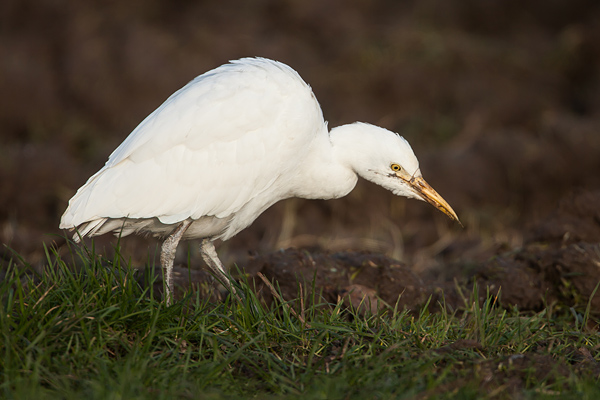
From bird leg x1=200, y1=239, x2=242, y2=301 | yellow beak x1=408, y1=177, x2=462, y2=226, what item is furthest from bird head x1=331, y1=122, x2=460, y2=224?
bird leg x1=200, y1=239, x2=242, y2=301

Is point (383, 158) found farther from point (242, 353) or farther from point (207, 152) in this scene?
point (242, 353)

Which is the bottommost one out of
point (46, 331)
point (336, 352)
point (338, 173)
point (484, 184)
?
point (484, 184)

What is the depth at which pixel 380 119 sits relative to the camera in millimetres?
14172

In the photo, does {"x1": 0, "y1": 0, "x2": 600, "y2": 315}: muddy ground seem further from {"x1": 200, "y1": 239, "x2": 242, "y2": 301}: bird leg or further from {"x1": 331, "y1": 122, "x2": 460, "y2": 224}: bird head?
{"x1": 331, "y1": 122, "x2": 460, "y2": 224}: bird head

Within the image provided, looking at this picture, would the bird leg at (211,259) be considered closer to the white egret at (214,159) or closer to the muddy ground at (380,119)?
the white egret at (214,159)

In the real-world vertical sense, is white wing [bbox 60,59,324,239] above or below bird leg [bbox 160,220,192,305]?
above

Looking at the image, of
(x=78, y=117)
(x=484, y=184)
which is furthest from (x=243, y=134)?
(x=78, y=117)

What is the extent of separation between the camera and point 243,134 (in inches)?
187

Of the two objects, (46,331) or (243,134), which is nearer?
(46,331)

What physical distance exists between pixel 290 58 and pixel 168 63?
2793 mm

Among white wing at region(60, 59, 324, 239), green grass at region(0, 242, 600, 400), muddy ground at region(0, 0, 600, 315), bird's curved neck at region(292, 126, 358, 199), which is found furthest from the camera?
muddy ground at region(0, 0, 600, 315)

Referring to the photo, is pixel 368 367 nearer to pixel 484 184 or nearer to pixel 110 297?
pixel 110 297

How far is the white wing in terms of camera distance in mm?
4590

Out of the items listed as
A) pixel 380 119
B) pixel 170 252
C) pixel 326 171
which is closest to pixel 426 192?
pixel 326 171
